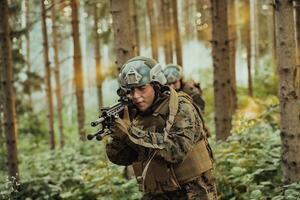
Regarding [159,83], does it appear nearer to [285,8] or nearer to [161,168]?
[161,168]

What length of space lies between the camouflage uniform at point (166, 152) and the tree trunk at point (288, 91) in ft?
4.41

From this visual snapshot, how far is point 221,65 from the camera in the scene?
30.6 ft

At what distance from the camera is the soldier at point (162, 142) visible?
4.20 metres

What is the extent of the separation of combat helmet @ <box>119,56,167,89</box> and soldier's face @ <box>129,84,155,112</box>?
0.05 m

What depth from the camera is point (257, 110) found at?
1592cm

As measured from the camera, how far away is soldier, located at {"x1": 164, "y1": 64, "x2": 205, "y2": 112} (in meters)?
9.34

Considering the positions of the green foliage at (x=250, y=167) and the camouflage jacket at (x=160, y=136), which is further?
the green foliage at (x=250, y=167)

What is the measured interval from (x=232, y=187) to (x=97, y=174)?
7.29 feet

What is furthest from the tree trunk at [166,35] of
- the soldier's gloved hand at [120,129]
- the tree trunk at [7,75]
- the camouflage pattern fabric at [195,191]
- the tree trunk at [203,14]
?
the soldier's gloved hand at [120,129]

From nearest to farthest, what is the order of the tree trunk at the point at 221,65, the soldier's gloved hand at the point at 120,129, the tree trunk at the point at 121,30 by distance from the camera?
the soldier's gloved hand at the point at 120,129
the tree trunk at the point at 121,30
the tree trunk at the point at 221,65

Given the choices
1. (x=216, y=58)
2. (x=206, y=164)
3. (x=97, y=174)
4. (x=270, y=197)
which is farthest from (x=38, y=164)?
(x=206, y=164)

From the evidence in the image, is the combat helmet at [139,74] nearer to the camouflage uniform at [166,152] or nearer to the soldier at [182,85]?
the camouflage uniform at [166,152]

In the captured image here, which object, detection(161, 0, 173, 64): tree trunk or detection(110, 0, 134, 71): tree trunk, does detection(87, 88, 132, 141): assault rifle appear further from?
detection(161, 0, 173, 64): tree trunk

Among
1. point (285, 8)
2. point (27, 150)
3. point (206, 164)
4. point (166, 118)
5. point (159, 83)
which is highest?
point (285, 8)
